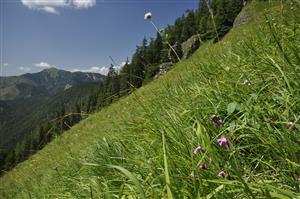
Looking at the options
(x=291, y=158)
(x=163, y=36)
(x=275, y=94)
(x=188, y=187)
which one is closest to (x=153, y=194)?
(x=188, y=187)

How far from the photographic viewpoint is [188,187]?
1959 mm

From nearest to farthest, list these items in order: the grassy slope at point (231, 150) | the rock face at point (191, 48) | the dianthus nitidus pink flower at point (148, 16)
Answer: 1. the grassy slope at point (231, 150)
2. the dianthus nitidus pink flower at point (148, 16)
3. the rock face at point (191, 48)

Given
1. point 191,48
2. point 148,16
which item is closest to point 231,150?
point 148,16

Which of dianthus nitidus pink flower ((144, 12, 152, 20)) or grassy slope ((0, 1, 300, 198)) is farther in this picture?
dianthus nitidus pink flower ((144, 12, 152, 20))

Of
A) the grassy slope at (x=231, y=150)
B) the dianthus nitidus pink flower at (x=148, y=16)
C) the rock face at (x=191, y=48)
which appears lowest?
the grassy slope at (x=231, y=150)

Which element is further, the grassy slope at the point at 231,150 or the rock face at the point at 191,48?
the rock face at the point at 191,48

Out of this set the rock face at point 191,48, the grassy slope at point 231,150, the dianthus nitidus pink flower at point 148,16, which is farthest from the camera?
the rock face at point 191,48

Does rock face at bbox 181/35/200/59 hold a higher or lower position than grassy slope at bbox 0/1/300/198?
higher

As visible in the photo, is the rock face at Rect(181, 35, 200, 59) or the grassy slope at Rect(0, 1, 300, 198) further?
the rock face at Rect(181, 35, 200, 59)

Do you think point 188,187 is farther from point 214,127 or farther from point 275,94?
point 275,94

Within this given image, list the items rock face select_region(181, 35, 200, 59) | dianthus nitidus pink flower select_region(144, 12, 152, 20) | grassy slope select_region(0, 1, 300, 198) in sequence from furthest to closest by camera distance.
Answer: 1. rock face select_region(181, 35, 200, 59)
2. dianthus nitidus pink flower select_region(144, 12, 152, 20)
3. grassy slope select_region(0, 1, 300, 198)

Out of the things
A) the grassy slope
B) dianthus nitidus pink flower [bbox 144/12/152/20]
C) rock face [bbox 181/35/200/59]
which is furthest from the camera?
rock face [bbox 181/35/200/59]

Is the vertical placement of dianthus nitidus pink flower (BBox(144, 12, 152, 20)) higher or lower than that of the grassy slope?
higher

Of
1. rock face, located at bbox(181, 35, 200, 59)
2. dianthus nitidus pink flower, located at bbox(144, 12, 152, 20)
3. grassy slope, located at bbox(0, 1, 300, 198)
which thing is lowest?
grassy slope, located at bbox(0, 1, 300, 198)
